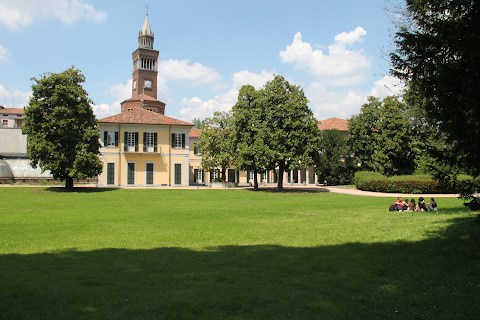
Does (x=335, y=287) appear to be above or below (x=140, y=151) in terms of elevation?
below

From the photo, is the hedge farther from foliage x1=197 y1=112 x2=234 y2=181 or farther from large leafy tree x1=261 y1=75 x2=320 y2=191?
foliage x1=197 y1=112 x2=234 y2=181

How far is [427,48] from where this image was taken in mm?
7918

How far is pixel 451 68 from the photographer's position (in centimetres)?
716

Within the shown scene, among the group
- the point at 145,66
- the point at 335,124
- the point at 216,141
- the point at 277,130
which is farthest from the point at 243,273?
the point at 145,66

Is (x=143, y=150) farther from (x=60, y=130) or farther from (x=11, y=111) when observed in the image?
(x=11, y=111)

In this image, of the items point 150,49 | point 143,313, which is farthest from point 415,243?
point 150,49

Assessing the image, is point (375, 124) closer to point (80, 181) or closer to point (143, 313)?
point (80, 181)

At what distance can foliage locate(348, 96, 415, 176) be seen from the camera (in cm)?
4472

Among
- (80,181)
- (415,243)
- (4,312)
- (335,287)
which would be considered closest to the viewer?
(4,312)

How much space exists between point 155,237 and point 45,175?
4135 centimetres

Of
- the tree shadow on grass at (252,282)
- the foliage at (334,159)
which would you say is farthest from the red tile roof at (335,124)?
the tree shadow on grass at (252,282)

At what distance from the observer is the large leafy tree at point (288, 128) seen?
117ft

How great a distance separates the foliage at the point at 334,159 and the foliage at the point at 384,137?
5.29 ft

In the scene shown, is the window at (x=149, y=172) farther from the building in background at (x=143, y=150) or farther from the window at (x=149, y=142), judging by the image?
the window at (x=149, y=142)
